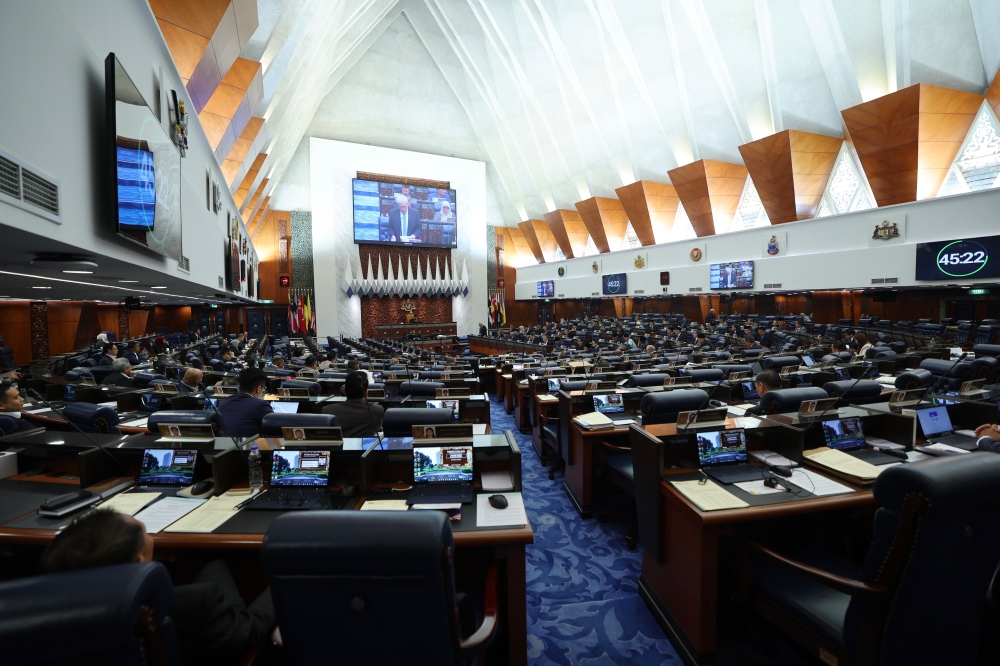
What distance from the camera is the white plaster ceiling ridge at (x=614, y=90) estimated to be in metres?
15.4

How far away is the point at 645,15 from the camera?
581 inches

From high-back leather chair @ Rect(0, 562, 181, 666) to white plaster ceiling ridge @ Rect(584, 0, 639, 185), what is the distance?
18.6 metres

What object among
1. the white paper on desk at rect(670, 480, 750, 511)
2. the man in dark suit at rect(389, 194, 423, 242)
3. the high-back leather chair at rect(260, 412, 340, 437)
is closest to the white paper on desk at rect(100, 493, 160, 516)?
the high-back leather chair at rect(260, 412, 340, 437)

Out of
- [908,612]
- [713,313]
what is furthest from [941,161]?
[908,612]

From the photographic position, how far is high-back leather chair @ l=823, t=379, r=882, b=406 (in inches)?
142

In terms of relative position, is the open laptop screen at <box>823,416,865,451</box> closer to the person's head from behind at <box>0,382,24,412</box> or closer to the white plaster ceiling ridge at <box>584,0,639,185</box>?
the person's head from behind at <box>0,382,24,412</box>

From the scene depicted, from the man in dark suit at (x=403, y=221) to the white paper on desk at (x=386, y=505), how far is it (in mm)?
24622

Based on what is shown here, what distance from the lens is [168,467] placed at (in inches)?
106

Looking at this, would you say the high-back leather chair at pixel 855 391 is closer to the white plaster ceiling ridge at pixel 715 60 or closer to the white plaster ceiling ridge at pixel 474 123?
the white plaster ceiling ridge at pixel 715 60

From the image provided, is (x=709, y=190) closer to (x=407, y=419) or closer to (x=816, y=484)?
(x=816, y=484)

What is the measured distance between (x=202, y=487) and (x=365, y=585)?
1946mm

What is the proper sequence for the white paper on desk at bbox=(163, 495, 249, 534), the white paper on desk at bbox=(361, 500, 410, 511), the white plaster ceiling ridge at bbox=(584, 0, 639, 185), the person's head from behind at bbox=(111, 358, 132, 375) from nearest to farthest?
the white paper on desk at bbox=(163, 495, 249, 534) → the white paper on desk at bbox=(361, 500, 410, 511) → the person's head from behind at bbox=(111, 358, 132, 375) → the white plaster ceiling ridge at bbox=(584, 0, 639, 185)

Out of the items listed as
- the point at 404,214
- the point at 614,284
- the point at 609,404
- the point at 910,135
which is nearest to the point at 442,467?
the point at 609,404

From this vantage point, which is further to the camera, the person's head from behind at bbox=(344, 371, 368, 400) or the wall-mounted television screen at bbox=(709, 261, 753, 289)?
the wall-mounted television screen at bbox=(709, 261, 753, 289)
